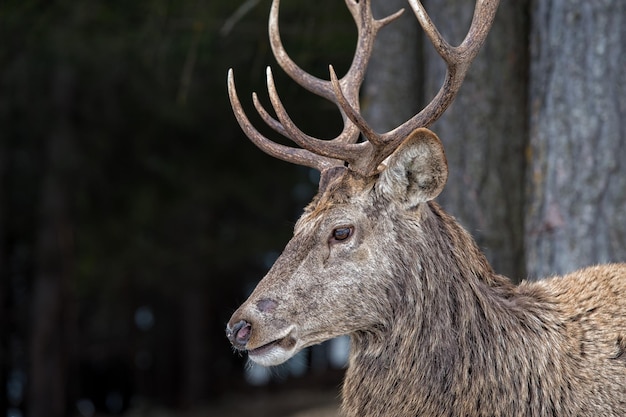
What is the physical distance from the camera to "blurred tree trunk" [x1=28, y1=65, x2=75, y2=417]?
14180mm

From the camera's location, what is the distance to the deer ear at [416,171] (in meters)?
3.79

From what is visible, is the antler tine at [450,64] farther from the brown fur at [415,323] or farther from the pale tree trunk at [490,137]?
the pale tree trunk at [490,137]

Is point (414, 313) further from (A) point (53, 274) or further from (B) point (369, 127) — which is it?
(A) point (53, 274)

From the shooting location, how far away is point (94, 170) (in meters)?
14.6

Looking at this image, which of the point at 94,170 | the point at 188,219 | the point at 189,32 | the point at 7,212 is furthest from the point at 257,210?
the point at 189,32

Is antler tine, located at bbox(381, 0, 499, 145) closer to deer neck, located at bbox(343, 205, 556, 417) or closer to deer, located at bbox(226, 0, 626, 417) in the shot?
deer, located at bbox(226, 0, 626, 417)

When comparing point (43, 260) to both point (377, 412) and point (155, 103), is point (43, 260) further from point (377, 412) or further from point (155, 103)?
point (377, 412)

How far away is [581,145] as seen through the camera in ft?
17.8

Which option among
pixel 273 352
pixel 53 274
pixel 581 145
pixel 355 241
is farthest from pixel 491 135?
pixel 53 274

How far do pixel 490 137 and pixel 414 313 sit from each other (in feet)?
8.02

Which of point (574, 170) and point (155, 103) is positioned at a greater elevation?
point (155, 103)

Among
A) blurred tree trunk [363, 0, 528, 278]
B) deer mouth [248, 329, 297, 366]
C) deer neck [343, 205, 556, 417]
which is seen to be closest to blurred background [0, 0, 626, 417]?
blurred tree trunk [363, 0, 528, 278]

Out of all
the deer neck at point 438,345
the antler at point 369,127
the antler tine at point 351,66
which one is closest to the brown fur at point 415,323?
the deer neck at point 438,345

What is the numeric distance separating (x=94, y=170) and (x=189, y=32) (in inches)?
250
